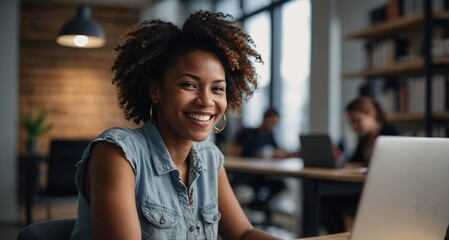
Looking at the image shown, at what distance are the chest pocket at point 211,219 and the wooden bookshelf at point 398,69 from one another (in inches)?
104

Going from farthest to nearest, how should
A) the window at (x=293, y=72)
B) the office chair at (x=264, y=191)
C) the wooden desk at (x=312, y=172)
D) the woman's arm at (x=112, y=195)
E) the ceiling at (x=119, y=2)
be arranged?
the ceiling at (x=119, y=2), the window at (x=293, y=72), the office chair at (x=264, y=191), the wooden desk at (x=312, y=172), the woman's arm at (x=112, y=195)

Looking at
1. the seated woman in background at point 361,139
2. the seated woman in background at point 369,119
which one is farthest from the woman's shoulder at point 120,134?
the seated woman in background at point 369,119

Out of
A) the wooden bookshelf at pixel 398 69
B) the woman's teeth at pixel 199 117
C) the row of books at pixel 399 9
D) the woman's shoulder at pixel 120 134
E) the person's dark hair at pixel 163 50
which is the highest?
the row of books at pixel 399 9

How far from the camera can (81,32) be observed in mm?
4324

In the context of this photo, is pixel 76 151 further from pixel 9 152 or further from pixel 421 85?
pixel 421 85

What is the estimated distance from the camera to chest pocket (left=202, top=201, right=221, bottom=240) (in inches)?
57.8

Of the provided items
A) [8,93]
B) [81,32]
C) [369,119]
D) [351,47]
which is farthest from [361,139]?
[8,93]

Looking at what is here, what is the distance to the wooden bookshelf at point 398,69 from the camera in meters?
3.68

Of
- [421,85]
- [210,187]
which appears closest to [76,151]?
[421,85]

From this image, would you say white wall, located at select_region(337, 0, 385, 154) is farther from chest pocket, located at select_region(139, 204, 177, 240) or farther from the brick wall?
chest pocket, located at select_region(139, 204, 177, 240)

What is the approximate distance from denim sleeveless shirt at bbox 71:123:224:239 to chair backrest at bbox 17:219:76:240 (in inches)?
1.8

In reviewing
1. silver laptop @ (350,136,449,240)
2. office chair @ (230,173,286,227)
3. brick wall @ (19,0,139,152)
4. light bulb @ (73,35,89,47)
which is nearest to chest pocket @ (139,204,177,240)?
silver laptop @ (350,136,449,240)

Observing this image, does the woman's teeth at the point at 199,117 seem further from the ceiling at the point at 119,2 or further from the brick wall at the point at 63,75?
the ceiling at the point at 119,2

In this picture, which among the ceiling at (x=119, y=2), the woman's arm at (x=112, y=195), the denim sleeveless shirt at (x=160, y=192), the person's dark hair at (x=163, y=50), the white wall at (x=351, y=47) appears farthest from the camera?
the ceiling at (x=119, y=2)
